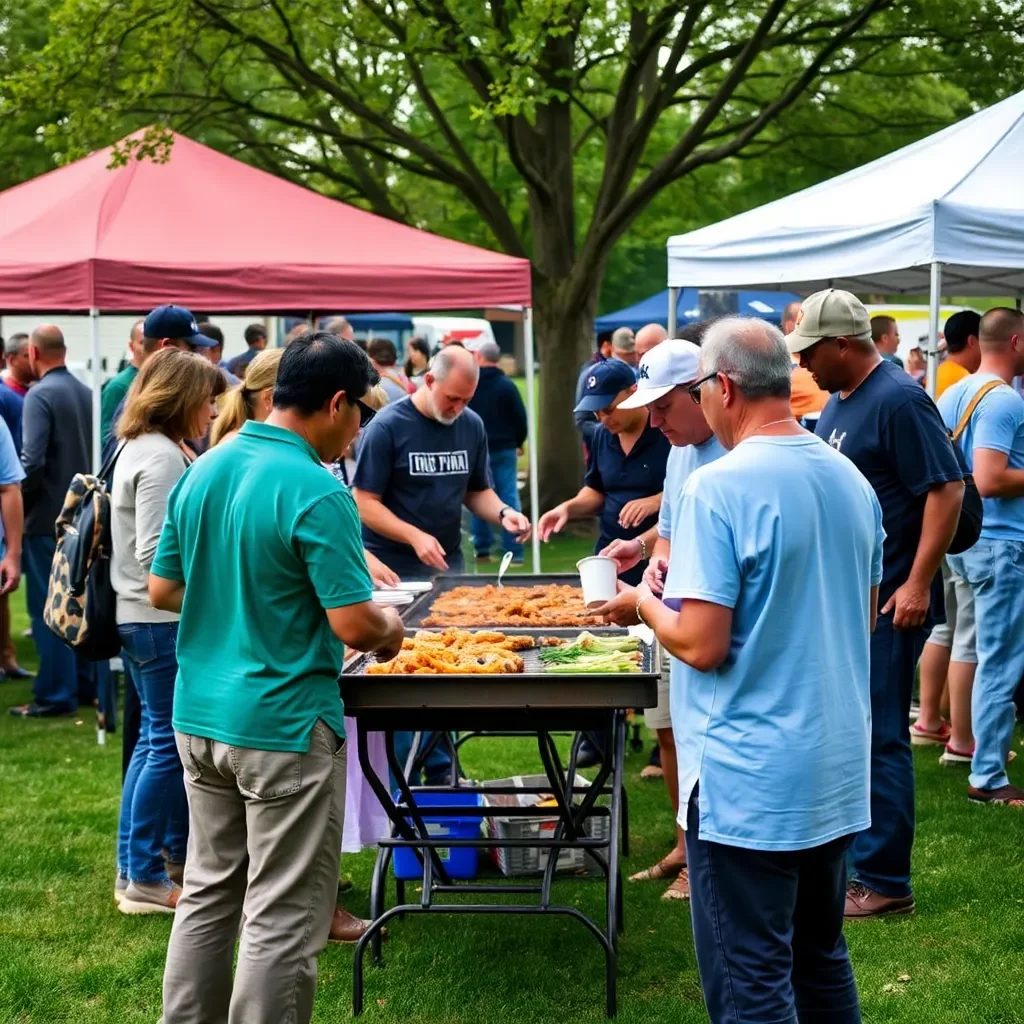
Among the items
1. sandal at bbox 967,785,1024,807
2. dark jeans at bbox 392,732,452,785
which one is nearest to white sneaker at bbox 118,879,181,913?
dark jeans at bbox 392,732,452,785

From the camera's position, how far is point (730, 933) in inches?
113

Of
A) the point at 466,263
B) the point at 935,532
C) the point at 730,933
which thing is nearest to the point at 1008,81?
the point at 466,263

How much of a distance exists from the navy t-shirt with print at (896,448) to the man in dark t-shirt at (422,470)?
1.64 metres

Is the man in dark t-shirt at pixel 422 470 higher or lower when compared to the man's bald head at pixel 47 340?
lower

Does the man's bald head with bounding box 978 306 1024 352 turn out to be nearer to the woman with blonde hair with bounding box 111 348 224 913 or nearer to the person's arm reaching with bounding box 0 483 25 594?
the woman with blonde hair with bounding box 111 348 224 913

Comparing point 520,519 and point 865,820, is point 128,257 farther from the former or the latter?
point 865,820

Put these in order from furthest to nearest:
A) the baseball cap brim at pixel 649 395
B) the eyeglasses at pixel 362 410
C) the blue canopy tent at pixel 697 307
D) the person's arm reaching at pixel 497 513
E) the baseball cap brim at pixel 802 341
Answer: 1. the blue canopy tent at pixel 697 307
2. the person's arm reaching at pixel 497 513
3. the baseball cap brim at pixel 802 341
4. the baseball cap brim at pixel 649 395
5. the eyeglasses at pixel 362 410

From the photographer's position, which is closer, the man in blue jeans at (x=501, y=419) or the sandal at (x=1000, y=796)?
the sandal at (x=1000, y=796)

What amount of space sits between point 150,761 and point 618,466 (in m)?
2.42

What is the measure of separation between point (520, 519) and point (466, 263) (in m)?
3.31

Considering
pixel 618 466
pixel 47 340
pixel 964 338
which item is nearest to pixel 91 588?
pixel 618 466

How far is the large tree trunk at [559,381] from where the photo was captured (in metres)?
16.1

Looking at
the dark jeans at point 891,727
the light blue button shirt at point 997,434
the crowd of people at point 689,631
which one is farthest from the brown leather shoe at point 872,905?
the light blue button shirt at point 997,434

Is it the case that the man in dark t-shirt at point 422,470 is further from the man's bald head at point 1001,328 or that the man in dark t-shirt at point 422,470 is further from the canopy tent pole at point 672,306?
the canopy tent pole at point 672,306
